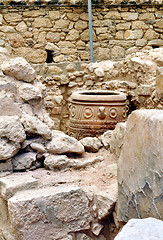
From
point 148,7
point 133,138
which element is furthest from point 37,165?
point 148,7

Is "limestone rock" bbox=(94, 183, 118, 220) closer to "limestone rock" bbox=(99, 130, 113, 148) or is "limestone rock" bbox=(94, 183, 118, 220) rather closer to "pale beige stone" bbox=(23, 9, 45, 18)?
"limestone rock" bbox=(99, 130, 113, 148)

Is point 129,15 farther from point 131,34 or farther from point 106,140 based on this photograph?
point 106,140

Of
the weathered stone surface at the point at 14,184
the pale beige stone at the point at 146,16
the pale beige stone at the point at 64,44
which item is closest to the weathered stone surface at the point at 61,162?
the weathered stone surface at the point at 14,184

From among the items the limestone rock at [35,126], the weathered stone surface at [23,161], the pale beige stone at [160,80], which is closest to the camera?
the weathered stone surface at [23,161]

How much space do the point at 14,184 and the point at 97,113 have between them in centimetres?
196

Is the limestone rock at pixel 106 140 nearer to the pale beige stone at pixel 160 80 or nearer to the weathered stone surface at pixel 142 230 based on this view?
the pale beige stone at pixel 160 80

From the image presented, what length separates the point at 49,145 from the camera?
2373 millimetres

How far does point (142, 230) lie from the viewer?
122 cm

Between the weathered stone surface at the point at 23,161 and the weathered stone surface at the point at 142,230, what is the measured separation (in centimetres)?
113

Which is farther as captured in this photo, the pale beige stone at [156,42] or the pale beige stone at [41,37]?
the pale beige stone at [156,42]

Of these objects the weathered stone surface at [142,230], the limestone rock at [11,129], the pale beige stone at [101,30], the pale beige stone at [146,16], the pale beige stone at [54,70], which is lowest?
the pale beige stone at [54,70]

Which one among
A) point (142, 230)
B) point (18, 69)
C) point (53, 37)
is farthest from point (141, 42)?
point (142, 230)

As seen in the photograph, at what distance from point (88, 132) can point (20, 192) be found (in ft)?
6.37

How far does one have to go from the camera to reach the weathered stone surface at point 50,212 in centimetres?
179
